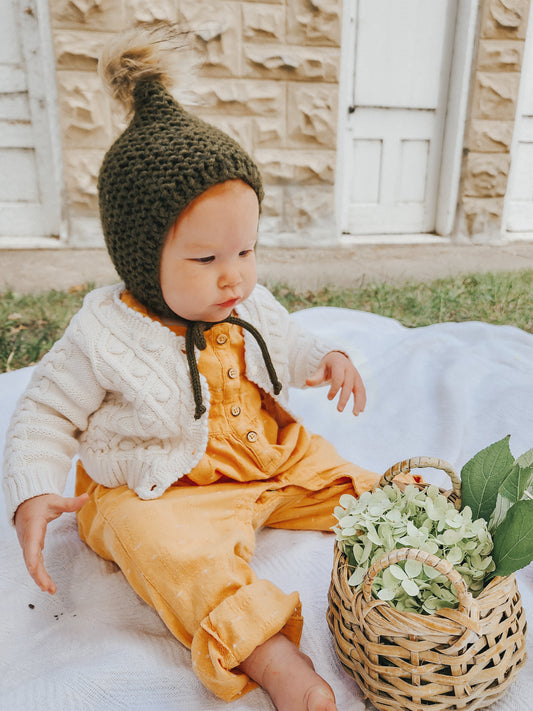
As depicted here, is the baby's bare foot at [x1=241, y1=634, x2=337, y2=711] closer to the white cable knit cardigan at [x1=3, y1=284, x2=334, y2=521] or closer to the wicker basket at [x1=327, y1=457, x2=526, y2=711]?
the wicker basket at [x1=327, y1=457, x2=526, y2=711]

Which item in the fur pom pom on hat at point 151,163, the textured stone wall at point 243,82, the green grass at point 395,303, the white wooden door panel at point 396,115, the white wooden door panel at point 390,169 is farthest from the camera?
the white wooden door panel at point 390,169

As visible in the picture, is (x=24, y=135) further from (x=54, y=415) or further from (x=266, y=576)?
(x=266, y=576)

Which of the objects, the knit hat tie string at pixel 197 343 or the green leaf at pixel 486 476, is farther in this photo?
the knit hat tie string at pixel 197 343

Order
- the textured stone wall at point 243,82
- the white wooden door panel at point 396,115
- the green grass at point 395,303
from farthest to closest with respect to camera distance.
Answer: the white wooden door panel at point 396,115 < the textured stone wall at point 243,82 < the green grass at point 395,303

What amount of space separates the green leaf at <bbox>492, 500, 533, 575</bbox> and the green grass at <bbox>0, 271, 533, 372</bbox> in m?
1.60

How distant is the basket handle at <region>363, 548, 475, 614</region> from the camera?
2.17 feet

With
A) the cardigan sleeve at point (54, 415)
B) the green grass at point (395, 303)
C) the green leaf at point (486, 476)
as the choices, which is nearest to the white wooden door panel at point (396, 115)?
the green grass at point (395, 303)

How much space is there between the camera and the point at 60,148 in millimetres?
2766

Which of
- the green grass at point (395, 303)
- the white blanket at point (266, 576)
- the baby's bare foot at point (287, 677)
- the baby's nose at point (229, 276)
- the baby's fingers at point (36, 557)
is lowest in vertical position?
the green grass at point (395, 303)

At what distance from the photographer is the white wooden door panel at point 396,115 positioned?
10.2ft

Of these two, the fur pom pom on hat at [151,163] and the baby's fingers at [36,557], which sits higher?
the fur pom pom on hat at [151,163]

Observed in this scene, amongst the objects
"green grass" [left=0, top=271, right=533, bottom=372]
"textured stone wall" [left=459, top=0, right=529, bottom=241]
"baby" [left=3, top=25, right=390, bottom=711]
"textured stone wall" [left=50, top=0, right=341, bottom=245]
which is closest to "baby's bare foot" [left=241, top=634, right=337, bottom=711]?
"baby" [left=3, top=25, right=390, bottom=711]

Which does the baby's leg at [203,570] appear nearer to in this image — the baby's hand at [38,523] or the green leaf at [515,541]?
the baby's hand at [38,523]

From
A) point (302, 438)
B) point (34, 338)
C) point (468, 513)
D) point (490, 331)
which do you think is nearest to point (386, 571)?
point (468, 513)
